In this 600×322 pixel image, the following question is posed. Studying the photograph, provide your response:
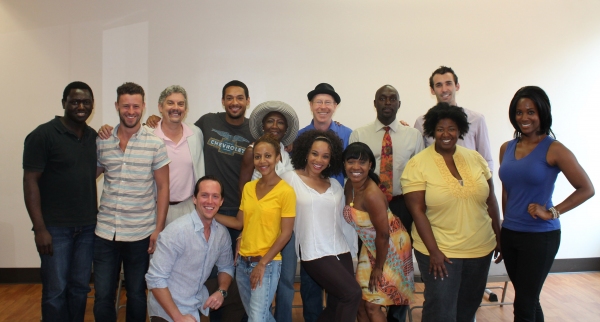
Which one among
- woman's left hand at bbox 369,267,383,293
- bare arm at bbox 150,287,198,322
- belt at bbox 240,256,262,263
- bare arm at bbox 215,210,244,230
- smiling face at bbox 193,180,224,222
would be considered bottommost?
bare arm at bbox 150,287,198,322

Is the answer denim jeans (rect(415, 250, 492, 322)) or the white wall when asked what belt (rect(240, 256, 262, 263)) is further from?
the white wall

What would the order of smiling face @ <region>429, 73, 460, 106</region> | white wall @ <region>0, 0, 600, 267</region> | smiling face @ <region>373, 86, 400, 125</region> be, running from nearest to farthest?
smiling face @ <region>373, 86, 400, 125</region> < smiling face @ <region>429, 73, 460, 106</region> < white wall @ <region>0, 0, 600, 267</region>

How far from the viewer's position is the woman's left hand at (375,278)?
271 cm

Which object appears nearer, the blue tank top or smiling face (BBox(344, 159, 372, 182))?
the blue tank top

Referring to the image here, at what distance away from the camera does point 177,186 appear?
3191 mm

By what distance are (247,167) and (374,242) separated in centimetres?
100

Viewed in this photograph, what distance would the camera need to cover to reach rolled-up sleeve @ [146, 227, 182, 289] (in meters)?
2.48

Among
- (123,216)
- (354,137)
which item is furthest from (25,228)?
(354,137)

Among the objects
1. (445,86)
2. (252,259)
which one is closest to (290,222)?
(252,259)

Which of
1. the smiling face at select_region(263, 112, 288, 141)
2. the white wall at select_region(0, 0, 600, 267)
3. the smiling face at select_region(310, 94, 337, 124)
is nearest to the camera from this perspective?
the smiling face at select_region(263, 112, 288, 141)

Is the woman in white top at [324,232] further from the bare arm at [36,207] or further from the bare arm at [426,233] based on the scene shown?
the bare arm at [36,207]

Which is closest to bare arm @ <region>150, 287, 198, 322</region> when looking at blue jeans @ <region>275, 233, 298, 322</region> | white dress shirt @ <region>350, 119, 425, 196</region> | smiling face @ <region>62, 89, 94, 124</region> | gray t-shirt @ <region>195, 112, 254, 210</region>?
blue jeans @ <region>275, 233, 298, 322</region>

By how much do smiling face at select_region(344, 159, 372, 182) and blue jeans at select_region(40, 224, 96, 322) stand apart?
5.83 feet

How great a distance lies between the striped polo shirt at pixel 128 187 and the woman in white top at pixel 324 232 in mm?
947
